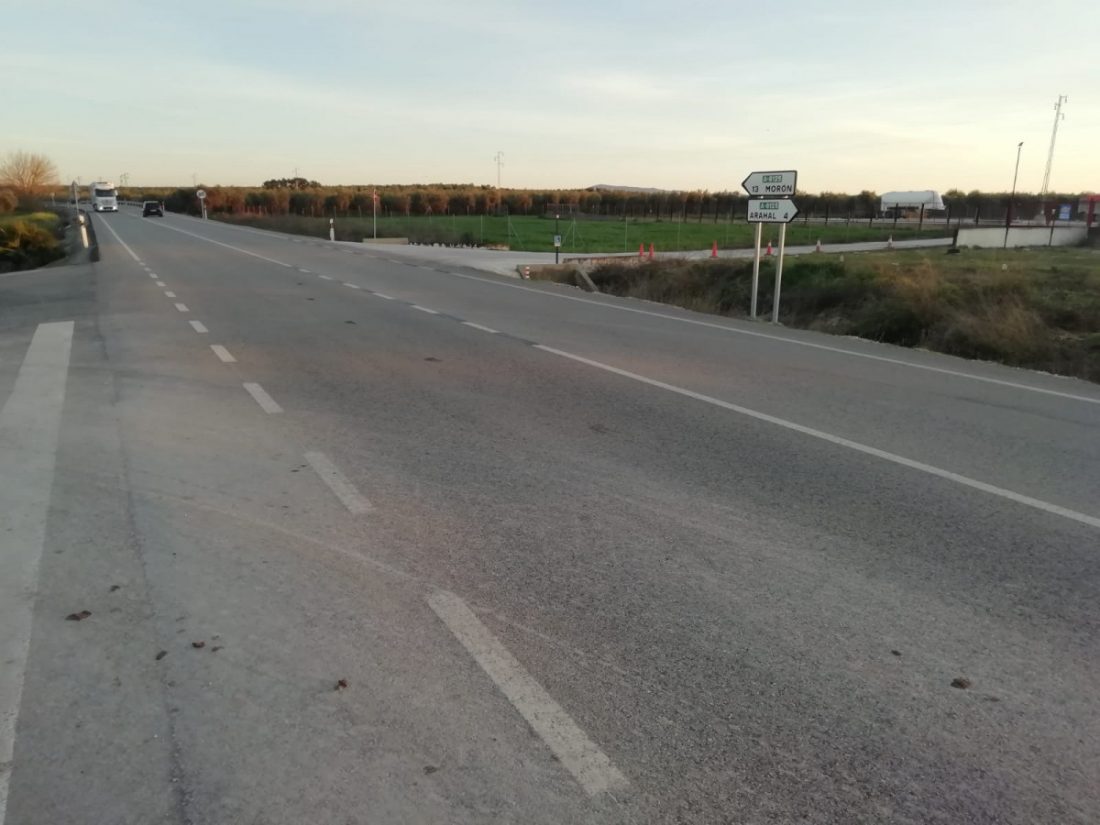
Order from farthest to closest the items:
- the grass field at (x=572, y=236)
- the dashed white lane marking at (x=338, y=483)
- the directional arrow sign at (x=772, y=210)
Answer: the grass field at (x=572, y=236)
the directional arrow sign at (x=772, y=210)
the dashed white lane marking at (x=338, y=483)

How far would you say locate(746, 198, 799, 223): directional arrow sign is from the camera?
15742 mm

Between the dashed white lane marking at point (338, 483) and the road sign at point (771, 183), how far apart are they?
38.6 feet

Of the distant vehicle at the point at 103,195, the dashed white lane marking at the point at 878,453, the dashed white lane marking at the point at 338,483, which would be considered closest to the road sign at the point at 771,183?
the dashed white lane marking at the point at 878,453

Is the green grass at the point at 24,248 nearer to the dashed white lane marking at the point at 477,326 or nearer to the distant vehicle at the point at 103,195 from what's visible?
the dashed white lane marking at the point at 477,326

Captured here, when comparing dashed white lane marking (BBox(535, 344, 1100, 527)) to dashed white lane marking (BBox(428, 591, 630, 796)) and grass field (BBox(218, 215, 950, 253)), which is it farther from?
grass field (BBox(218, 215, 950, 253))

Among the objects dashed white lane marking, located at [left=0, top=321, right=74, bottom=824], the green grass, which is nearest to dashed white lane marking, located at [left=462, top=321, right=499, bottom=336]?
dashed white lane marking, located at [left=0, top=321, right=74, bottom=824]

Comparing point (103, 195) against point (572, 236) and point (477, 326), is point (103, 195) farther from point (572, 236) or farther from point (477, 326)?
point (477, 326)

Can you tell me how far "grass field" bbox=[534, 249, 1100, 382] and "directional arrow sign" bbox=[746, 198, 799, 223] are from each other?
9.49ft

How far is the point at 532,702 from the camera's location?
3.35 m

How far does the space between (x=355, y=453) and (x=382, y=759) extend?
389cm

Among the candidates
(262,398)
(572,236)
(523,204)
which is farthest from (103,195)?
(262,398)

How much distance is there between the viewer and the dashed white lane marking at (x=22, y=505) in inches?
136

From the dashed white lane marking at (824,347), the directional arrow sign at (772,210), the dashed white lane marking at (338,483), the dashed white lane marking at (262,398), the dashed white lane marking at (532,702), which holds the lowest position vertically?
the dashed white lane marking at (532,702)

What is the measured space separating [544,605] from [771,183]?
1374cm
